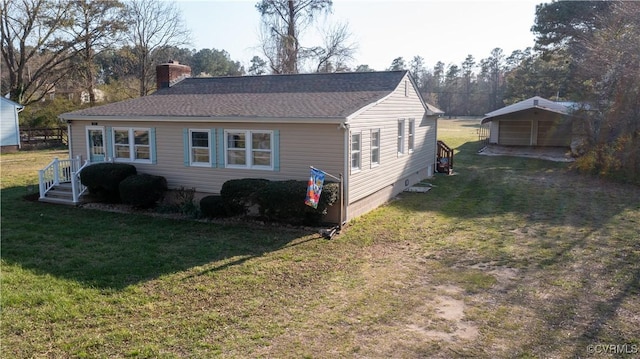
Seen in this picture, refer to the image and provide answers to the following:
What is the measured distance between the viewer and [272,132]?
12.1 metres

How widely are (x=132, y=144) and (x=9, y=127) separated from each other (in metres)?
22.5

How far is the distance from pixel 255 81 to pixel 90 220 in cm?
767

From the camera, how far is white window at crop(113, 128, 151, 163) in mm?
14094

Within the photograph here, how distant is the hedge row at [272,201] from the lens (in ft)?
35.7

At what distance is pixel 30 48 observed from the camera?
37188 mm

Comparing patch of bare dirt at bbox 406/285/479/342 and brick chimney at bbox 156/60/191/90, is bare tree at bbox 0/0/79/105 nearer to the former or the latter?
brick chimney at bbox 156/60/191/90

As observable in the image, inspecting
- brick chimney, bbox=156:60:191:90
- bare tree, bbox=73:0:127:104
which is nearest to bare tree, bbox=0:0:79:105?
bare tree, bbox=73:0:127:104

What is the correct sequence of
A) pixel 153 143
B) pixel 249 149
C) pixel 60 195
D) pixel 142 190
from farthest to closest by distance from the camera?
1. pixel 60 195
2. pixel 153 143
3. pixel 142 190
4. pixel 249 149

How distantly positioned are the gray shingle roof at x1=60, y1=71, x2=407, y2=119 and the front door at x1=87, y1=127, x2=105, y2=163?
26.3 inches

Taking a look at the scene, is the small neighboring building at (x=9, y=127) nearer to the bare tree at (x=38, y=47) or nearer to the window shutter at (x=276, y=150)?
the bare tree at (x=38, y=47)

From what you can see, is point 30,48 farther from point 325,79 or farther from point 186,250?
point 186,250

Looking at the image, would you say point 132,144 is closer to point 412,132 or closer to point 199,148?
point 199,148

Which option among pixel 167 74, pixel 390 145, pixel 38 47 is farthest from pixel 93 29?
pixel 390 145

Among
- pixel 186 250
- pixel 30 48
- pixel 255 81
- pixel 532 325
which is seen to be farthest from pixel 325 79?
pixel 30 48
